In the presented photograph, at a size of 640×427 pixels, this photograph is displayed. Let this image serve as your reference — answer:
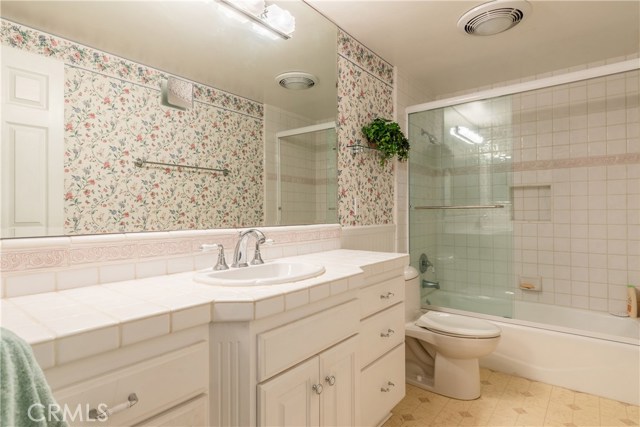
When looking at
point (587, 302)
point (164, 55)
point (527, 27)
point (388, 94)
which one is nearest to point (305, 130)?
point (164, 55)

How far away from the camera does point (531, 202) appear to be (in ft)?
9.80

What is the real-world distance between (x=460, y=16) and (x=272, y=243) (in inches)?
68.5

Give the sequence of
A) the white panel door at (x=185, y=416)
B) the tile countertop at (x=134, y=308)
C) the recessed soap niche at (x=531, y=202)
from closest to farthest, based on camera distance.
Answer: the tile countertop at (x=134, y=308)
the white panel door at (x=185, y=416)
the recessed soap niche at (x=531, y=202)

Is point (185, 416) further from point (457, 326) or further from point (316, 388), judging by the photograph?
point (457, 326)

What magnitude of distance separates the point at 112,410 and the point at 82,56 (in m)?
1.06

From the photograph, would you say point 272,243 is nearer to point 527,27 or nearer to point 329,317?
point 329,317

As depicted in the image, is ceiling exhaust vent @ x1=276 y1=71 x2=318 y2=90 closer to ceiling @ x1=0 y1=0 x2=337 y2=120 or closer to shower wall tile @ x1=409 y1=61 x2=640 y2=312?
ceiling @ x1=0 y1=0 x2=337 y2=120

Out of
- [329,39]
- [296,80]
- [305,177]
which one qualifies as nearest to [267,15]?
[296,80]

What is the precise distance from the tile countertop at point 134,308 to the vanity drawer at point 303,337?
2.9 inches

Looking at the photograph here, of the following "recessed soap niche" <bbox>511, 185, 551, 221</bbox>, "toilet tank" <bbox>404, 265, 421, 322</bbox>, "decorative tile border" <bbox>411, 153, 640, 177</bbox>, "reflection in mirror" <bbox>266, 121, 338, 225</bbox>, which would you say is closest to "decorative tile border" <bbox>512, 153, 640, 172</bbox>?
"decorative tile border" <bbox>411, 153, 640, 177</bbox>

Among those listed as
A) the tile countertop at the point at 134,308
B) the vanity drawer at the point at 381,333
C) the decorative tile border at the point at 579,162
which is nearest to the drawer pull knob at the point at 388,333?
the vanity drawer at the point at 381,333

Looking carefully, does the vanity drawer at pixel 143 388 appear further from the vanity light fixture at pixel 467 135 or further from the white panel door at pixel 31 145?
the vanity light fixture at pixel 467 135

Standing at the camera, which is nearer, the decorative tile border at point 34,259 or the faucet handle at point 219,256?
the decorative tile border at point 34,259

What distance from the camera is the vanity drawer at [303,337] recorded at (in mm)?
990
